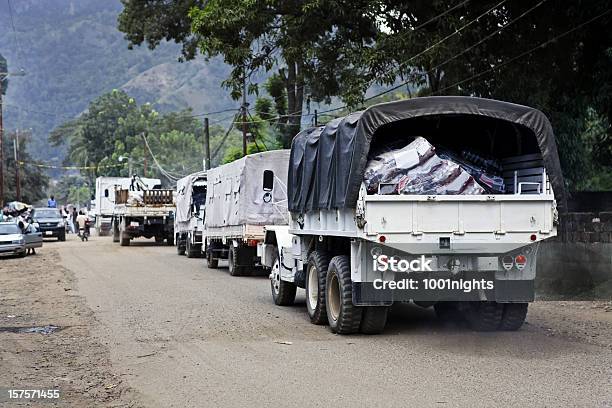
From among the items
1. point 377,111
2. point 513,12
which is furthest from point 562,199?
point 513,12

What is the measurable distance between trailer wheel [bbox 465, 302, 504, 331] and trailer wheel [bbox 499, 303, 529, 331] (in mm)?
67

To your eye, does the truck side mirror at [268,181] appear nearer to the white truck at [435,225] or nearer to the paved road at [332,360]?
the paved road at [332,360]

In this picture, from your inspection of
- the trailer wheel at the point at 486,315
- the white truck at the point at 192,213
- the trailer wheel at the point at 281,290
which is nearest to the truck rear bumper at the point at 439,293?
the trailer wheel at the point at 486,315

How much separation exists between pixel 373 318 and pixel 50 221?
133ft

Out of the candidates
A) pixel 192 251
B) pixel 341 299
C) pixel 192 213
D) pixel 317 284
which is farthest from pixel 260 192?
pixel 341 299

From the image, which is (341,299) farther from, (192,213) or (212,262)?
(192,213)

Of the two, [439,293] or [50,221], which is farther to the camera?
[50,221]

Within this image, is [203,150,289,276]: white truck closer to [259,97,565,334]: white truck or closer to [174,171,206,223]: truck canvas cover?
[174,171,206,223]: truck canvas cover

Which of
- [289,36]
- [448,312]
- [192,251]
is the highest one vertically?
[289,36]

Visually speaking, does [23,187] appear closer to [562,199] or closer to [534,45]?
[534,45]

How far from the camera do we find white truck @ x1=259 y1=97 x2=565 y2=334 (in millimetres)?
11211

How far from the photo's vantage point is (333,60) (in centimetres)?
2770

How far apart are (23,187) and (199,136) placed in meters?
34.0

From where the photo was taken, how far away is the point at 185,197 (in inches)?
1313
